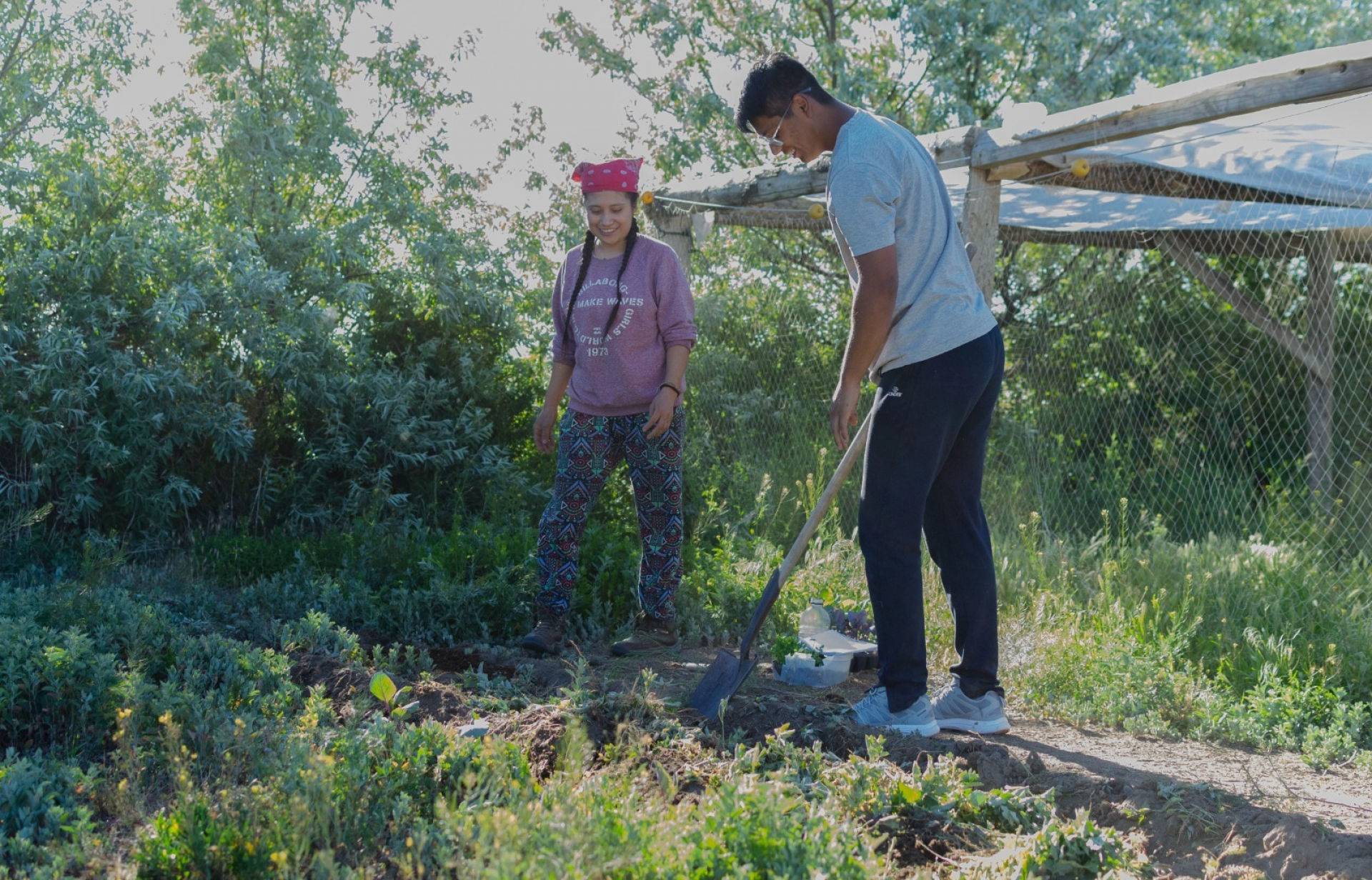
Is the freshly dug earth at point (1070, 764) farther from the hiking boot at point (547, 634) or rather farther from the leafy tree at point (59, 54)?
the leafy tree at point (59, 54)

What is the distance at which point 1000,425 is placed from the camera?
7934 millimetres

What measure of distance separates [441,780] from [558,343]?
2253mm

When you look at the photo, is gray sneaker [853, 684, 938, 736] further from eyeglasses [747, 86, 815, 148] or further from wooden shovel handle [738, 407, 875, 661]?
eyeglasses [747, 86, 815, 148]

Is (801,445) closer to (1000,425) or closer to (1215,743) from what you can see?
(1000,425)

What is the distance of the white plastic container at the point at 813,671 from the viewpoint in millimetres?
4055

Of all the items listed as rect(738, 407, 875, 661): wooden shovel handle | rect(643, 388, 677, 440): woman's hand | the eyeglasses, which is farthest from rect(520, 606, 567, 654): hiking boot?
the eyeglasses

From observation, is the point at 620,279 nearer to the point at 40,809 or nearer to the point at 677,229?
the point at 40,809

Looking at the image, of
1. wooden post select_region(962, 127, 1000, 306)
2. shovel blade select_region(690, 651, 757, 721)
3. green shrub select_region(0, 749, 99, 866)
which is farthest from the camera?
wooden post select_region(962, 127, 1000, 306)

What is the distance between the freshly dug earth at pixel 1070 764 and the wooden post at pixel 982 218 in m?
2.05

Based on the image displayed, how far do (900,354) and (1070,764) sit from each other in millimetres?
1211

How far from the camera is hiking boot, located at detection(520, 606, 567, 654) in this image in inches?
166

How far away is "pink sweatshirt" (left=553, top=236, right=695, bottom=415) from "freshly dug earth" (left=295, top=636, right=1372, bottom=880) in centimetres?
100

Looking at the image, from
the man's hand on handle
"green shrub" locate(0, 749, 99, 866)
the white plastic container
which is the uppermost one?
the man's hand on handle

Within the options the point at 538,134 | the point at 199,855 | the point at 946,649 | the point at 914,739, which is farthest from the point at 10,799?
the point at 538,134
